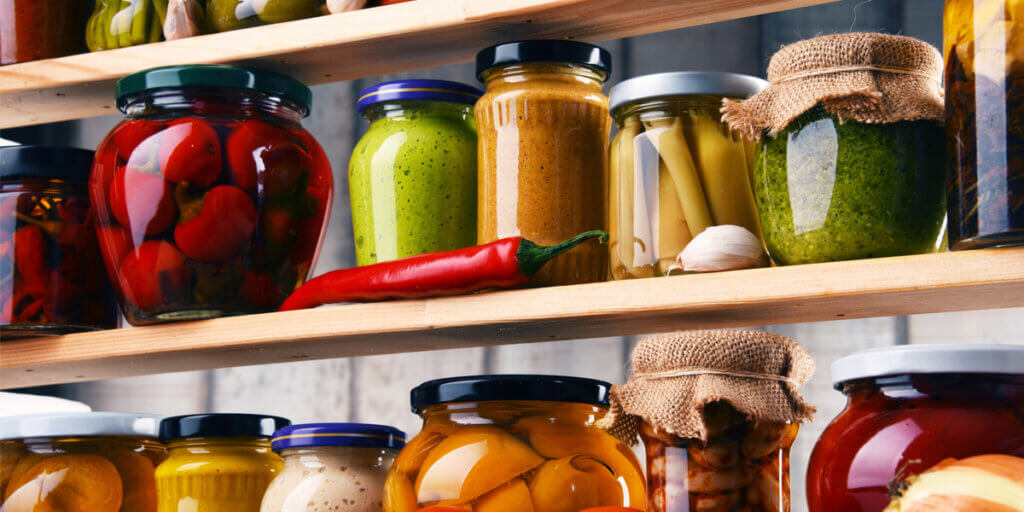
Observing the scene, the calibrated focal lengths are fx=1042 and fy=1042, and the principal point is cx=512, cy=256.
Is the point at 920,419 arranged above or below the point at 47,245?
below

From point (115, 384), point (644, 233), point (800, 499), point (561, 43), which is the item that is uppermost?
point (561, 43)

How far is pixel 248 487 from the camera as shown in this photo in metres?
1.04

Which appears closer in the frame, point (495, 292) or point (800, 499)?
point (495, 292)

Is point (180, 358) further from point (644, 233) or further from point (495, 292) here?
point (644, 233)

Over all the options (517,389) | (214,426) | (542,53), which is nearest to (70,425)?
(214,426)

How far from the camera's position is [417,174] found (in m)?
0.97

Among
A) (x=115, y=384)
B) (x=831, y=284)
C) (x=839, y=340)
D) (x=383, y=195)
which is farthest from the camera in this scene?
(x=115, y=384)

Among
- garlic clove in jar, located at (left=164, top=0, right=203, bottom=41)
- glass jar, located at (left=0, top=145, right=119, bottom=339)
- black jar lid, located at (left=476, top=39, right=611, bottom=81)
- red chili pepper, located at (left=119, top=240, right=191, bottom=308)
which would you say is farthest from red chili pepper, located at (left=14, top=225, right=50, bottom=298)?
black jar lid, located at (left=476, top=39, right=611, bottom=81)

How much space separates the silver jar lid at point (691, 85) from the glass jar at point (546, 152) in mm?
59

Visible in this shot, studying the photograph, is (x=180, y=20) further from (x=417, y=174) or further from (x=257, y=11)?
(x=417, y=174)

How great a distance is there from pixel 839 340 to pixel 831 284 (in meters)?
0.62

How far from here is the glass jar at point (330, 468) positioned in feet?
3.08

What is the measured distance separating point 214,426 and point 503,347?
0.54 metres

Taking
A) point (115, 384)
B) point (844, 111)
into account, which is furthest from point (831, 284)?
point (115, 384)
